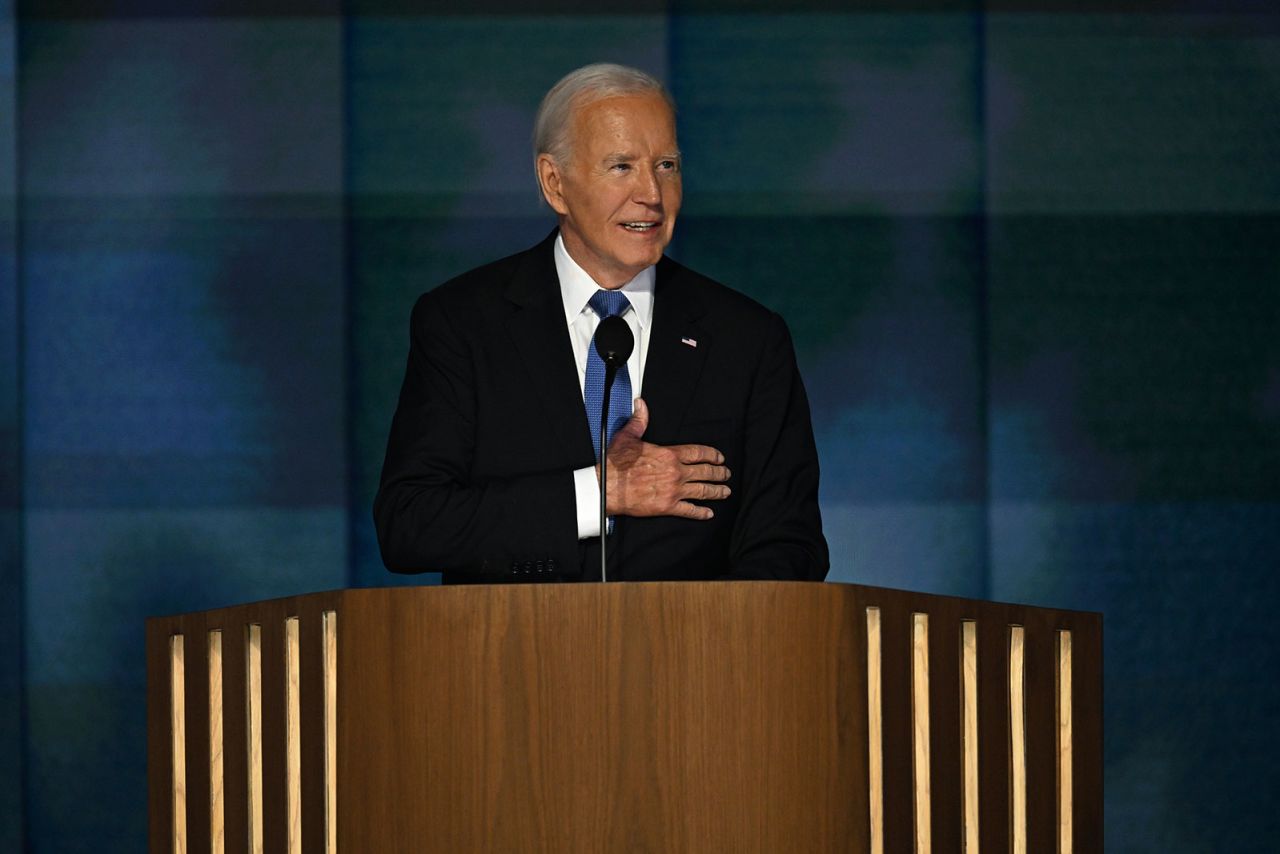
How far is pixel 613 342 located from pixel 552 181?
0.59 meters

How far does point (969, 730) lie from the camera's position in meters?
2.21

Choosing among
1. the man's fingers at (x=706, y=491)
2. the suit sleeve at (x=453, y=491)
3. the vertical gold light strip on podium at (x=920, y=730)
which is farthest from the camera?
the man's fingers at (x=706, y=491)

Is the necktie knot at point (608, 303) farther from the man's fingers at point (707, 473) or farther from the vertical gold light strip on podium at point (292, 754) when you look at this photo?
the vertical gold light strip on podium at point (292, 754)

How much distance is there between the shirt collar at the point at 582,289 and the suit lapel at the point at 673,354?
0.02m

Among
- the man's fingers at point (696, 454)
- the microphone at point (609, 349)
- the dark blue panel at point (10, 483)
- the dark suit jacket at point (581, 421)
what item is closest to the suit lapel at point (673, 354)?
the dark suit jacket at point (581, 421)

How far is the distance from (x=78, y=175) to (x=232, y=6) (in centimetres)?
57

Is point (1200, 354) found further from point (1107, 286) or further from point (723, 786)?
point (723, 786)

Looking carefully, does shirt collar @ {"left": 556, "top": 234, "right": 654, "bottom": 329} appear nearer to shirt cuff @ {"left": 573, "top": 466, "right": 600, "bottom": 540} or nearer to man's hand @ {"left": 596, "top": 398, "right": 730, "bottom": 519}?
man's hand @ {"left": 596, "top": 398, "right": 730, "bottom": 519}

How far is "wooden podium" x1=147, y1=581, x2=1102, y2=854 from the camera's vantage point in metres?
2.01

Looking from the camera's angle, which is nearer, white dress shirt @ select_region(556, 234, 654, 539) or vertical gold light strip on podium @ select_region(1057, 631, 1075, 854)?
vertical gold light strip on podium @ select_region(1057, 631, 1075, 854)

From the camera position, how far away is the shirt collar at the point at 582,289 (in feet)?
9.31

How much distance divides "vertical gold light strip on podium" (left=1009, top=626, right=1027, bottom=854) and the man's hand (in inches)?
21.5

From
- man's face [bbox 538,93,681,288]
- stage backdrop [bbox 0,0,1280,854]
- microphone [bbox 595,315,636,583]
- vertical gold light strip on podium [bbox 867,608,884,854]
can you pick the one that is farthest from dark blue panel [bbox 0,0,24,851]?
vertical gold light strip on podium [bbox 867,608,884,854]

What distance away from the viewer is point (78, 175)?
4.37 meters
